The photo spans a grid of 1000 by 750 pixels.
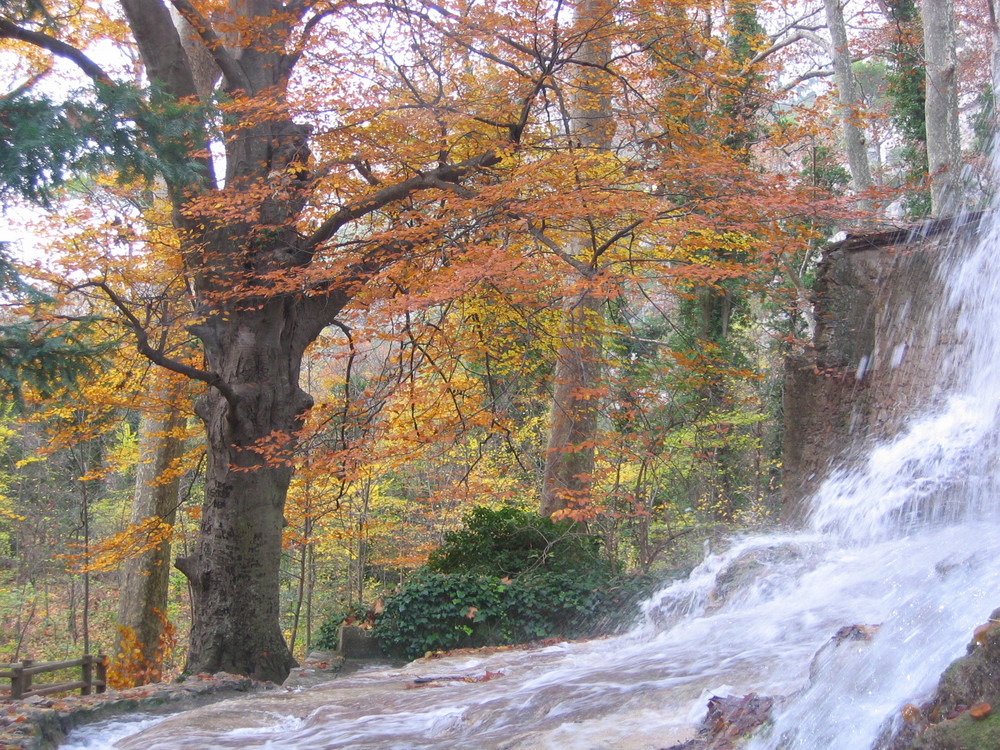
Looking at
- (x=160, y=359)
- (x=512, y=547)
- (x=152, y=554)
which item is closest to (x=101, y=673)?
(x=152, y=554)

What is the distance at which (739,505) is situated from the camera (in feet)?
54.9

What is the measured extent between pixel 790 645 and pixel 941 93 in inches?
406

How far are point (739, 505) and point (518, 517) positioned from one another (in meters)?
7.72

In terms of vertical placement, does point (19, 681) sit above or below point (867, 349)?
below

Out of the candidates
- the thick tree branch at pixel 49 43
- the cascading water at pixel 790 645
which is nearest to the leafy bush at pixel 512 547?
the cascading water at pixel 790 645

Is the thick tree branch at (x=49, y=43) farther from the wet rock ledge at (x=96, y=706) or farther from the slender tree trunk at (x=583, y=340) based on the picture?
the wet rock ledge at (x=96, y=706)

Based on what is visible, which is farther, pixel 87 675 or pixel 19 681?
pixel 87 675

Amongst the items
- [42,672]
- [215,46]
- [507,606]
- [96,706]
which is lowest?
[42,672]

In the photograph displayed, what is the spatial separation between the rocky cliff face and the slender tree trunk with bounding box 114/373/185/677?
8.70 meters

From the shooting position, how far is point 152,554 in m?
12.5

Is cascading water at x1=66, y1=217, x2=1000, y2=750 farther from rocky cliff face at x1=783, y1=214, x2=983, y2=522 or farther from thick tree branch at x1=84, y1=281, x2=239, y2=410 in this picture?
thick tree branch at x1=84, y1=281, x2=239, y2=410

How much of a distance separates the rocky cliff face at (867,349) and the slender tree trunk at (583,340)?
239cm

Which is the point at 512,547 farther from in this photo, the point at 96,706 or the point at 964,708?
the point at 964,708

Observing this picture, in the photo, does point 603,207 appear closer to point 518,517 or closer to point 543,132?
point 543,132
